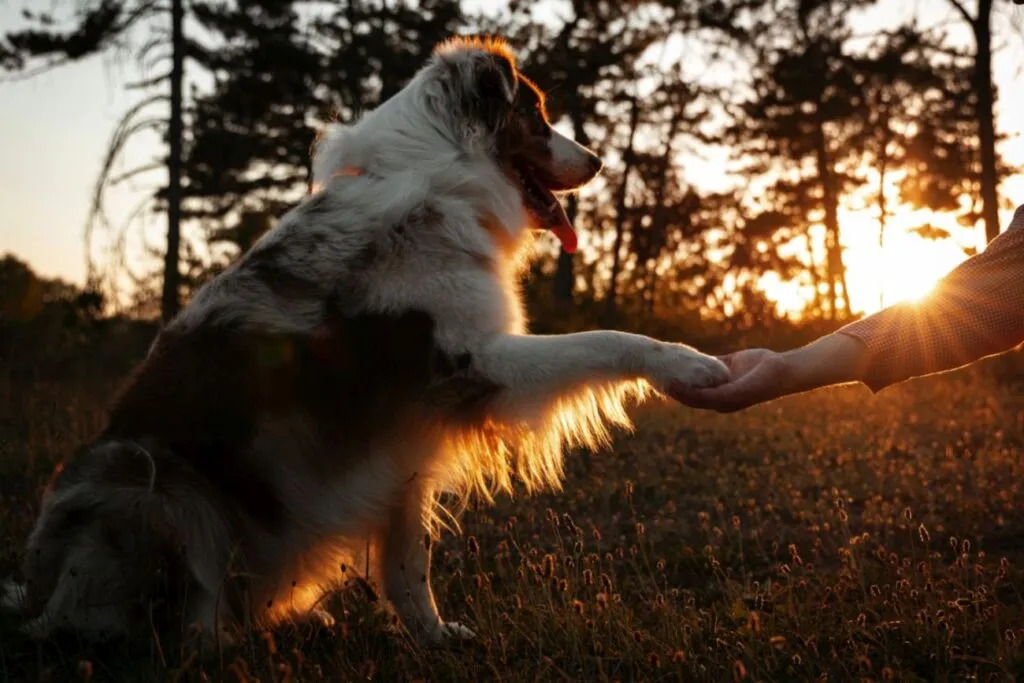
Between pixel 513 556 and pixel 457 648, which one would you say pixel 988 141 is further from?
pixel 457 648

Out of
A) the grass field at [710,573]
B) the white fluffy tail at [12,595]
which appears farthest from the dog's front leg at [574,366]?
the white fluffy tail at [12,595]

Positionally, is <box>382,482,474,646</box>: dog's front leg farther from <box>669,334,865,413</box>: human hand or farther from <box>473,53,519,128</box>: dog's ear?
<box>473,53,519,128</box>: dog's ear

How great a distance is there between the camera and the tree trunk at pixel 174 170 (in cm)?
1753

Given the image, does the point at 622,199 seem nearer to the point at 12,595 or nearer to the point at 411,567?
the point at 411,567

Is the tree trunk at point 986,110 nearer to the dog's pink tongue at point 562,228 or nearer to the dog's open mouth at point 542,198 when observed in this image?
the dog's pink tongue at point 562,228

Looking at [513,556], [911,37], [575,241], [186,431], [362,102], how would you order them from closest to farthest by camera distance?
1. [186,431]
2. [575,241]
3. [513,556]
4. [911,37]
5. [362,102]

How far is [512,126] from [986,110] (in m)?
13.7

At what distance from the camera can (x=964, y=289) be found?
127 inches

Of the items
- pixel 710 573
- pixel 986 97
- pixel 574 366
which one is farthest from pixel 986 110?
pixel 574 366

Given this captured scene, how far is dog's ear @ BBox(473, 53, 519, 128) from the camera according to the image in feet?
14.2

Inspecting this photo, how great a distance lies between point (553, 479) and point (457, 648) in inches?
31.4

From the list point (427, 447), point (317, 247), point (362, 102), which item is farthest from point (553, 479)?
point (362, 102)

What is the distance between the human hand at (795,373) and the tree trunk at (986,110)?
13.7m

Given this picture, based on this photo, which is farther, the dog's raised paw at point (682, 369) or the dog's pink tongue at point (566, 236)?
the dog's pink tongue at point (566, 236)
